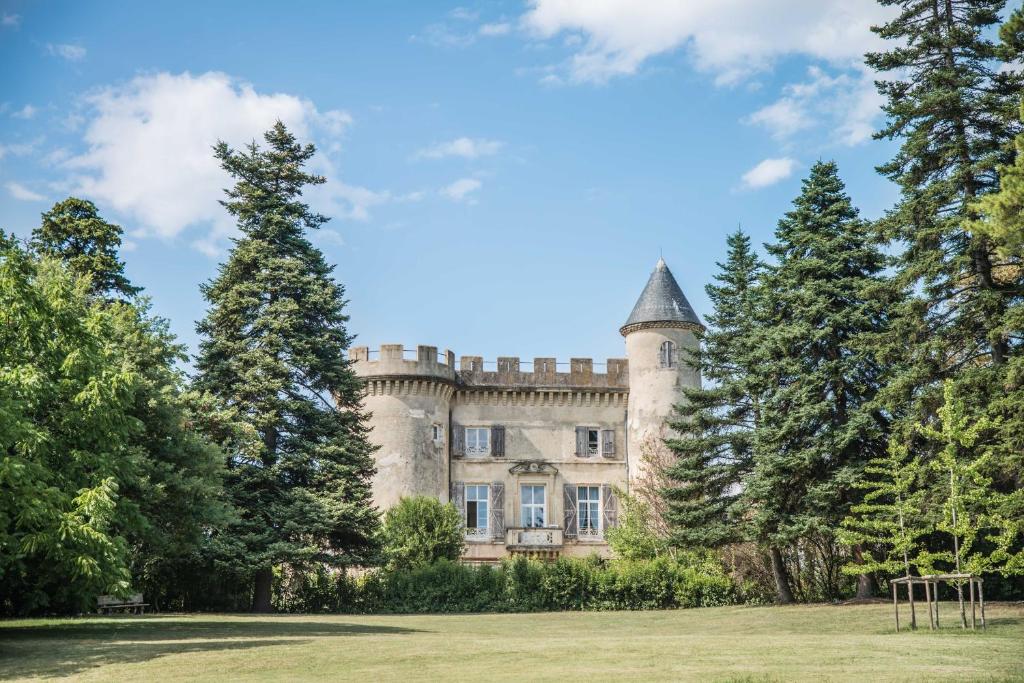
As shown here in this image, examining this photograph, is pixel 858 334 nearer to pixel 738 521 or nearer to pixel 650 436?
pixel 738 521

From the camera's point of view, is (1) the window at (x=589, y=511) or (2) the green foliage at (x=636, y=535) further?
A: (1) the window at (x=589, y=511)

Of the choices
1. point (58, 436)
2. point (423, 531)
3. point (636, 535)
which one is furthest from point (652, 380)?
point (58, 436)

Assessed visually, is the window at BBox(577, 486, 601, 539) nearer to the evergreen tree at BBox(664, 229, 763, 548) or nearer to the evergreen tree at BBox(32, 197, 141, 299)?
the evergreen tree at BBox(664, 229, 763, 548)

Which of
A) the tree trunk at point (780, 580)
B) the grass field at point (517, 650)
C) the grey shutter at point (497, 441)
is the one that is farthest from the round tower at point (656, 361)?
the grass field at point (517, 650)

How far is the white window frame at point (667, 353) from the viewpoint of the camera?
1898 inches

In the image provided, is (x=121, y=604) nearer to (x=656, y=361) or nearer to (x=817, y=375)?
(x=817, y=375)

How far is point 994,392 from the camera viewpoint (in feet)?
79.1

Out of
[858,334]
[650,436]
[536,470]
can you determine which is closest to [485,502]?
[536,470]

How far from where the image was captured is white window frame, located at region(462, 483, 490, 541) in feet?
160

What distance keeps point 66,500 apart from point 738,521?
69.2 ft

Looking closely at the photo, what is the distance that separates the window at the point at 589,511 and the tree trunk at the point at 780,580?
49.9 feet

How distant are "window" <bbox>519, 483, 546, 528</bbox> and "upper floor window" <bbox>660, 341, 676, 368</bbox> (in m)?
8.05

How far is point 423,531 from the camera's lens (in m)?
39.6

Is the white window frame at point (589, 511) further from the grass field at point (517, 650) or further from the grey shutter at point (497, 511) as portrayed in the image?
the grass field at point (517, 650)
